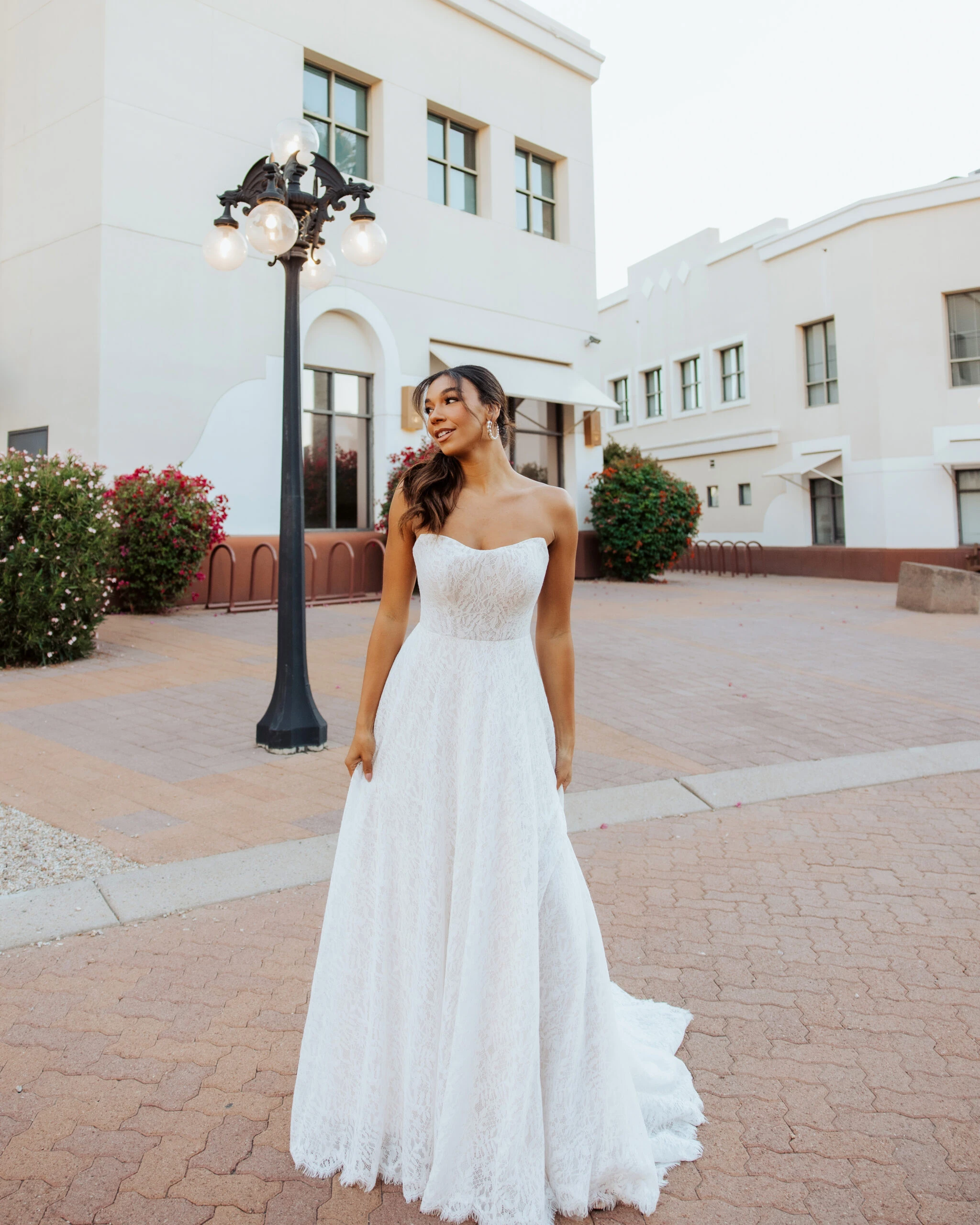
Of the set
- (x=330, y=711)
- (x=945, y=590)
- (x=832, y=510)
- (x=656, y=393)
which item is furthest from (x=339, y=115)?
(x=656, y=393)

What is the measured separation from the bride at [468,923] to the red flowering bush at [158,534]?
360 inches

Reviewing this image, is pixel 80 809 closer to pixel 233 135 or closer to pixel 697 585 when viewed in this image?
pixel 233 135

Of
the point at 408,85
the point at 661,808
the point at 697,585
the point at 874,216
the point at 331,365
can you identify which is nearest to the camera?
the point at 661,808

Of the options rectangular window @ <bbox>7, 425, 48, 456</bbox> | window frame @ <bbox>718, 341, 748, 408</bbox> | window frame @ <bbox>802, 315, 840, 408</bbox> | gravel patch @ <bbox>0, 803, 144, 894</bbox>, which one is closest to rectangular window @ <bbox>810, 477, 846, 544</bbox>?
window frame @ <bbox>802, 315, 840, 408</bbox>

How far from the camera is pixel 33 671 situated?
26.4 feet

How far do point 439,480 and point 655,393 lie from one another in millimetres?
29850

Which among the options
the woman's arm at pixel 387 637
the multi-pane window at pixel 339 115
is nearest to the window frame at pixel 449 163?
the multi-pane window at pixel 339 115

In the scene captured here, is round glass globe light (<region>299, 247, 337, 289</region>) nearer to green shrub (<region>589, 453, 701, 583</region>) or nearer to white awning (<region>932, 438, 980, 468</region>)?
green shrub (<region>589, 453, 701, 583</region>)

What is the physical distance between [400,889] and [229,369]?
11.6 m

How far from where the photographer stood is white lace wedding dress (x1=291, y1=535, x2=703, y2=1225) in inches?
79.0

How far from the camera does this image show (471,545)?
2184 millimetres

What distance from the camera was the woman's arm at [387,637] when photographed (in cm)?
224

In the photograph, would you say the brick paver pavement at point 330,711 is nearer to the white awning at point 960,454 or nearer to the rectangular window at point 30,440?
the rectangular window at point 30,440

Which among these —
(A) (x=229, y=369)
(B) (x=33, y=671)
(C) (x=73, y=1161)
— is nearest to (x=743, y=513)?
(A) (x=229, y=369)
